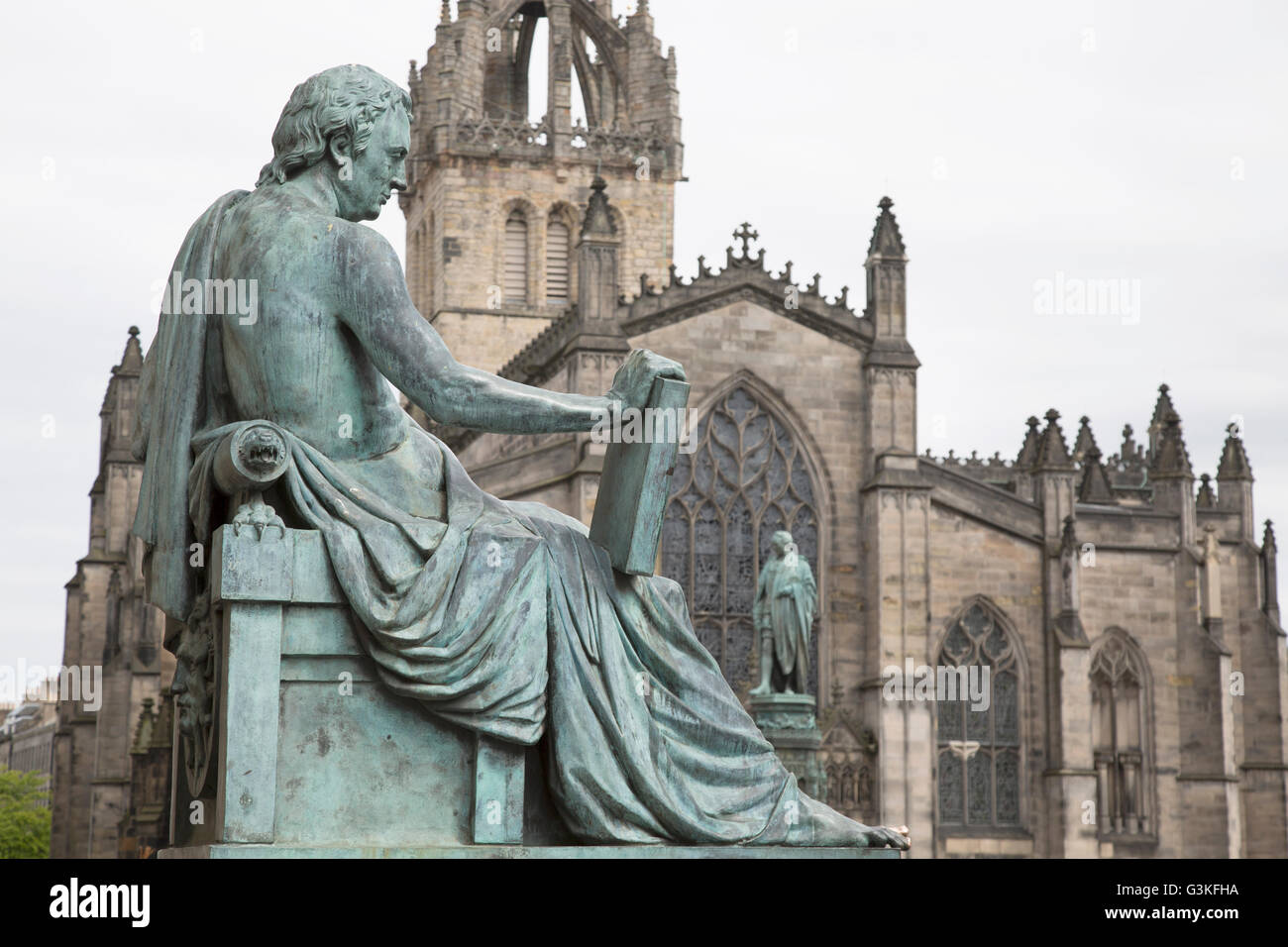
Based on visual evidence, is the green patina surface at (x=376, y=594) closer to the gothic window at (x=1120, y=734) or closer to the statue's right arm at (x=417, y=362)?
the statue's right arm at (x=417, y=362)

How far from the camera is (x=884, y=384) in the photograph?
1259 inches

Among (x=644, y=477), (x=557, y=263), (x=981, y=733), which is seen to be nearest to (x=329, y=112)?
(x=644, y=477)

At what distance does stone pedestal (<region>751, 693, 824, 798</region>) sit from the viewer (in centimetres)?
2256

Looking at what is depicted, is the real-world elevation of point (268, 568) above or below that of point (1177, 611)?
below

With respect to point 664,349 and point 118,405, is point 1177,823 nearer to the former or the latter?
point 664,349

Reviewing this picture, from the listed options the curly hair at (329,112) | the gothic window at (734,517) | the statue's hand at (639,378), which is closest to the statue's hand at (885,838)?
the statue's hand at (639,378)

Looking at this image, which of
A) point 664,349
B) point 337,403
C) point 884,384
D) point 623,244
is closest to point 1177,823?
point 884,384

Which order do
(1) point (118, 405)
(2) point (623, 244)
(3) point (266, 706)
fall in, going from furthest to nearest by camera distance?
(2) point (623, 244) → (1) point (118, 405) → (3) point (266, 706)

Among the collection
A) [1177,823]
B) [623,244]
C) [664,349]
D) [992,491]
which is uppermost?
[623,244]

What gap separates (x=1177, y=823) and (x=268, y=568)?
31255 mm

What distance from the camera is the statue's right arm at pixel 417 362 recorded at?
3.78m

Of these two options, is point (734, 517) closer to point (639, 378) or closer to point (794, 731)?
point (794, 731)

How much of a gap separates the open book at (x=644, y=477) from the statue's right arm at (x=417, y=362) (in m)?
0.09
